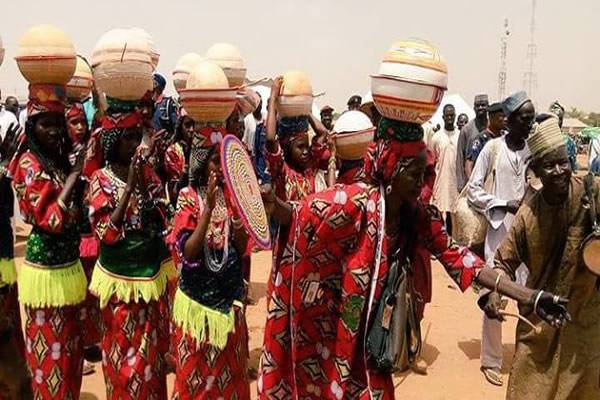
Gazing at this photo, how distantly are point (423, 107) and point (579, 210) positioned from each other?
1.37 metres

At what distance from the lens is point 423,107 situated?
286 centimetres

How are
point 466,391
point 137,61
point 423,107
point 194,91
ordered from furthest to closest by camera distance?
point 466,391
point 137,61
point 194,91
point 423,107

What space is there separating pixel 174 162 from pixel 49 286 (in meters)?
1.23

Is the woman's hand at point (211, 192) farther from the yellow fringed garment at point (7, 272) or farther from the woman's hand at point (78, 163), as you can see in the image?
the yellow fringed garment at point (7, 272)

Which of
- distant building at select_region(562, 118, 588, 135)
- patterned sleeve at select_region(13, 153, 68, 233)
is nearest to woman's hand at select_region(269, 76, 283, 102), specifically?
patterned sleeve at select_region(13, 153, 68, 233)

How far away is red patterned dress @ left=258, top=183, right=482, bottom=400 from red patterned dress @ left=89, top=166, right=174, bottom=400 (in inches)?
36.5

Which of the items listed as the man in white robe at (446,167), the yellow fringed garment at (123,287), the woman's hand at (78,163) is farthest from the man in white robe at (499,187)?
the man in white robe at (446,167)

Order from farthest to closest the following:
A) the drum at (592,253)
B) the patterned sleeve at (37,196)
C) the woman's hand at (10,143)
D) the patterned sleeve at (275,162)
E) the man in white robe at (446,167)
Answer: the man in white robe at (446,167)
the patterned sleeve at (275,162)
the woman's hand at (10,143)
the patterned sleeve at (37,196)
the drum at (592,253)

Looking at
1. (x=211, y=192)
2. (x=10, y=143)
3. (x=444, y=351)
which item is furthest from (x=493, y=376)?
(x=10, y=143)

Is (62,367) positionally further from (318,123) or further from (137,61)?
(318,123)

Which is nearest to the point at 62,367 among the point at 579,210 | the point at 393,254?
the point at 393,254

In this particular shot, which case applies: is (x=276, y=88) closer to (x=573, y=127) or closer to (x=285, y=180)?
(x=285, y=180)

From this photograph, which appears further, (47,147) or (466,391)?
(466,391)

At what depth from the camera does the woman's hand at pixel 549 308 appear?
3049 millimetres
